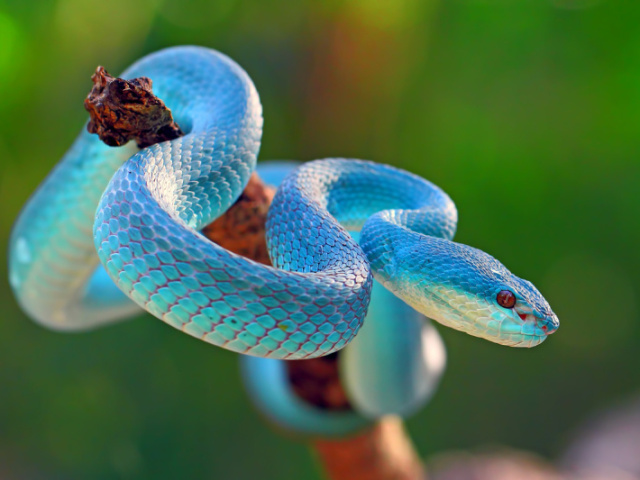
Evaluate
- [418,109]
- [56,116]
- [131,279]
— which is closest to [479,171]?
[418,109]

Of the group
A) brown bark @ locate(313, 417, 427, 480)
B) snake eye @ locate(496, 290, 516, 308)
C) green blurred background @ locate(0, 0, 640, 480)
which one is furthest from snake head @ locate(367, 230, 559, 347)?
green blurred background @ locate(0, 0, 640, 480)

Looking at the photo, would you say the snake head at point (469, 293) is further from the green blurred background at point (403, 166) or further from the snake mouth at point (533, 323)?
the green blurred background at point (403, 166)

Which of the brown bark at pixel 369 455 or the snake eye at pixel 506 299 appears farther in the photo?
the brown bark at pixel 369 455

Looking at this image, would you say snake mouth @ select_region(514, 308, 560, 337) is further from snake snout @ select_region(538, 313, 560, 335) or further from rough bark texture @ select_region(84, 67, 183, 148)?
rough bark texture @ select_region(84, 67, 183, 148)

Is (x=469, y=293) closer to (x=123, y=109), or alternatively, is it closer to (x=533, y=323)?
(x=533, y=323)

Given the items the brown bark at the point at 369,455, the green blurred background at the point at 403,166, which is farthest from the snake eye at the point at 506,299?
the green blurred background at the point at 403,166

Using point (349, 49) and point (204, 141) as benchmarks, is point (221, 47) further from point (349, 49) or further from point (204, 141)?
point (204, 141)

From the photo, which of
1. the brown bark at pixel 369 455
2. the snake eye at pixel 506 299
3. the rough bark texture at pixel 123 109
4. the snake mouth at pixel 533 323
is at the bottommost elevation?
the brown bark at pixel 369 455
